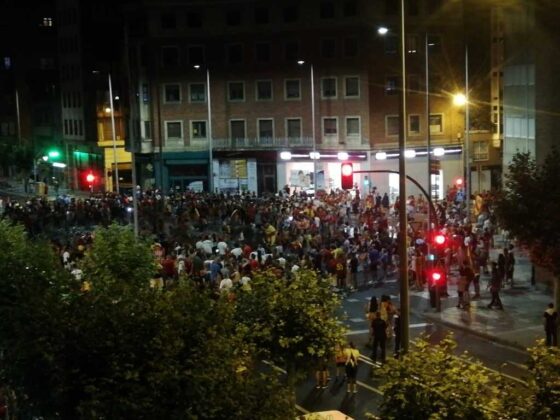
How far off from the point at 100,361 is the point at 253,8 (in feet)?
167

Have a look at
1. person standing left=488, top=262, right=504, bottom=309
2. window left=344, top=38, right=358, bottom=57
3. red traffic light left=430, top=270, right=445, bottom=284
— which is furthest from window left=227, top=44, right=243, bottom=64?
red traffic light left=430, top=270, right=445, bottom=284

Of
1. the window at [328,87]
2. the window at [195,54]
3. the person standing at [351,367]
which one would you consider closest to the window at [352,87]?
the window at [328,87]

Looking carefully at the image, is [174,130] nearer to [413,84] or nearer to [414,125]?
[414,125]

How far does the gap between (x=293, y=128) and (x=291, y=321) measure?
4402 cm

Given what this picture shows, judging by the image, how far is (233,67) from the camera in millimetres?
59875

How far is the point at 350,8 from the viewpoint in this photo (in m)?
57.2

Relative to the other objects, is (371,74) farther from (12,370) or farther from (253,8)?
(12,370)

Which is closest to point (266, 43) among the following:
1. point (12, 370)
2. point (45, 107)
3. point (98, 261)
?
point (45, 107)

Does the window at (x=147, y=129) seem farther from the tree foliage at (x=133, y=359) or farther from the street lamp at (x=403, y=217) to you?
the tree foliage at (x=133, y=359)

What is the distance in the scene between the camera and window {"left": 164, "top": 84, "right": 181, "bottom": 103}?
6038 cm

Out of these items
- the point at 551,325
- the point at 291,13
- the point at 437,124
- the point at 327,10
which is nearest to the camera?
the point at 551,325

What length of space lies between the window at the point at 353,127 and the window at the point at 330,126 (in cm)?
81

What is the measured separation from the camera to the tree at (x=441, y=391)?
29.8ft

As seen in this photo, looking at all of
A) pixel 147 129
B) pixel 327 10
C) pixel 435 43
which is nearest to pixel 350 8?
pixel 327 10
